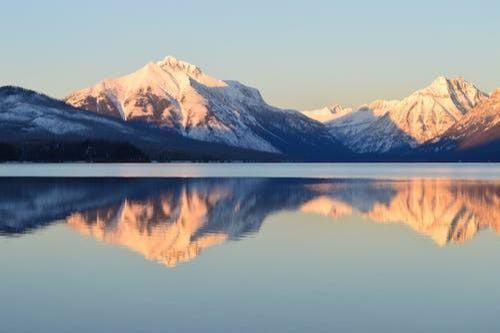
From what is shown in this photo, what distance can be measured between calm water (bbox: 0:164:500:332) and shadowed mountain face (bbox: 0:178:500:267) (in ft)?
0.57

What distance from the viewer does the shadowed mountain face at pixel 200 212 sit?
50847mm

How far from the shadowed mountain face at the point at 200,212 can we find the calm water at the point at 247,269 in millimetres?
175

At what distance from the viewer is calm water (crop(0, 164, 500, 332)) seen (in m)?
27.5

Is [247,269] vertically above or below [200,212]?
below

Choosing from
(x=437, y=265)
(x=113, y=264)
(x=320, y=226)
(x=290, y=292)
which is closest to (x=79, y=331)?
(x=290, y=292)

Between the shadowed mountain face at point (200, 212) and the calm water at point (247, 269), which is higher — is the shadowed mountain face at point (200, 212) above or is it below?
above

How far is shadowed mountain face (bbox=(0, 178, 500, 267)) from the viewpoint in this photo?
50847 millimetres

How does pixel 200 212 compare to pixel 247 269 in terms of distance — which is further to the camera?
pixel 200 212

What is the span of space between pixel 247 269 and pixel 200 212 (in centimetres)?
3173

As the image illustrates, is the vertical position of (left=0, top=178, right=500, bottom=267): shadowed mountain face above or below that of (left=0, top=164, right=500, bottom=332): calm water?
above

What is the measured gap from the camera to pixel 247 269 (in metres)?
38.0

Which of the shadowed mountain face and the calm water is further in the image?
the shadowed mountain face

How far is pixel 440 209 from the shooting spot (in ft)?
243

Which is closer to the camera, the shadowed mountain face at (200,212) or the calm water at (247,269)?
the calm water at (247,269)
